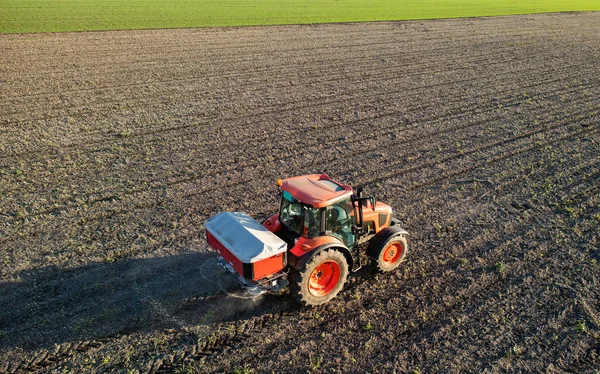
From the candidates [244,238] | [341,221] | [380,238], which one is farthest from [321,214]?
[380,238]

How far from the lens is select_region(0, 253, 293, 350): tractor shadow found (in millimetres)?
8227

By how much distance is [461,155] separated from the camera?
51.2 feet

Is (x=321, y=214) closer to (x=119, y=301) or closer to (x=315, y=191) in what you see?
(x=315, y=191)

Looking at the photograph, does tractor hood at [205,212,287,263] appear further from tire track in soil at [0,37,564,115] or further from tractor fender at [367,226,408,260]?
tire track in soil at [0,37,564,115]

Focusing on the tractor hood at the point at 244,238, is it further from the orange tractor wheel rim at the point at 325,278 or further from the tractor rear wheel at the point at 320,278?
the orange tractor wheel rim at the point at 325,278

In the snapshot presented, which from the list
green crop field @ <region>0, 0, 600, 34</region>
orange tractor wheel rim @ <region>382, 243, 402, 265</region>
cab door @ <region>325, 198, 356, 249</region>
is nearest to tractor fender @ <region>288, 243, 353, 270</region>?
cab door @ <region>325, 198, 356, 249</region>

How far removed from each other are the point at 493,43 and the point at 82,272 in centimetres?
3201

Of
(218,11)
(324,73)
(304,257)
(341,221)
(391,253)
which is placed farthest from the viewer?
(218,11)

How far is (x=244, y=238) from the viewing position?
26.9 ft

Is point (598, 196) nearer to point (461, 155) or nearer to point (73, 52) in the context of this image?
point (461, 155)

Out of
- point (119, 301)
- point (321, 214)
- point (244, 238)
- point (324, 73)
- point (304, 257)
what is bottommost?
point (119, 301)

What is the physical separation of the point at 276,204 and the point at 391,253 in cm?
366

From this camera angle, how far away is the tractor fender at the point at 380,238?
367 inches

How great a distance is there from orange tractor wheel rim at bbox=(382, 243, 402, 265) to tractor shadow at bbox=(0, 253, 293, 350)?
2095mm
